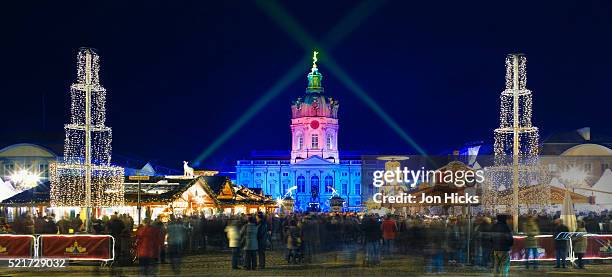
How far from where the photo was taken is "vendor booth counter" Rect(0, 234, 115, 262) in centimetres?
2200

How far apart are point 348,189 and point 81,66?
12062 cm

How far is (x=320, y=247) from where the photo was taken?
30797mm

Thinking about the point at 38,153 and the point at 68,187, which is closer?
the point at 68,187

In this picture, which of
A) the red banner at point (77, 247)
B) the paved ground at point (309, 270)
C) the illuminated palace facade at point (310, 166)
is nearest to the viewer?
the paved ground at point (309, 270)

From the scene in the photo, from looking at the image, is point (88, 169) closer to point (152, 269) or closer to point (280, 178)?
point (152, 269)

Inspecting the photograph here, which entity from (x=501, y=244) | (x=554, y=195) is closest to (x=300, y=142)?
(x=554, y=195)

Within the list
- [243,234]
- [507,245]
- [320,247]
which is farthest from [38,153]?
[507,245]

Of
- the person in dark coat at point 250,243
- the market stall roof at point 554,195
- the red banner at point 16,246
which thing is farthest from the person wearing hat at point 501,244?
the market stall roof at point 554,195

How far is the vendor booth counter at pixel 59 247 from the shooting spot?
72.2 feet

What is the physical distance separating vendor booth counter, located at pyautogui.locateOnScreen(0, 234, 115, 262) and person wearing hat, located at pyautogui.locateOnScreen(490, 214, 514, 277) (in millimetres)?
10240

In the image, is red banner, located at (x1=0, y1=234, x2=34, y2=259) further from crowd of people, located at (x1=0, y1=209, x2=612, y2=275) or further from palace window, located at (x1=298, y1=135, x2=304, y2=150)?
palace window, located at (x1=298, y1=135, x2=304, y2=150)

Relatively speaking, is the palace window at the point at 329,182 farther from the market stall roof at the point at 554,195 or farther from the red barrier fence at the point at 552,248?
the red barrier fence at the point at 552,248

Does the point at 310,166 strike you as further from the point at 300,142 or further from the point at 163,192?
the point at 163,192

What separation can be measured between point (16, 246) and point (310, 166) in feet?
400
